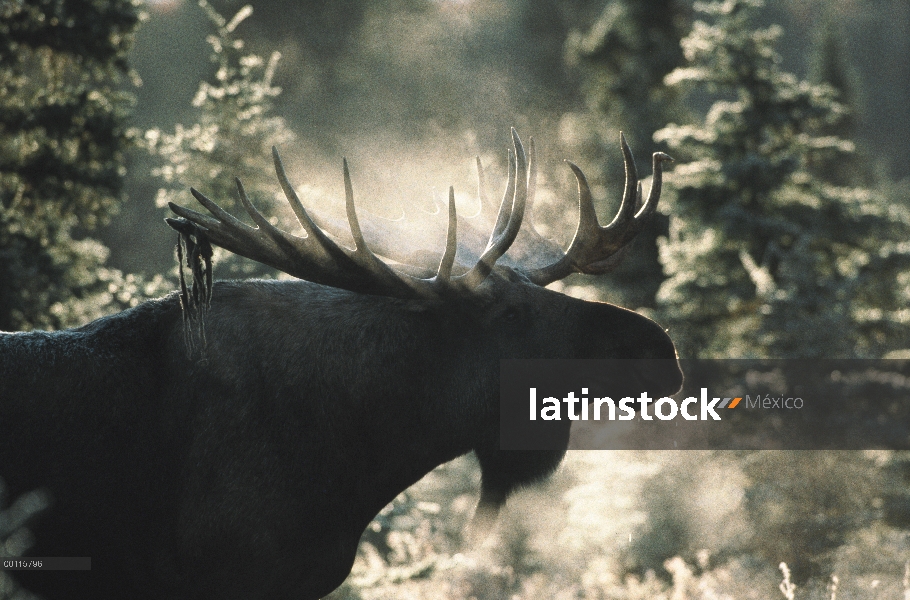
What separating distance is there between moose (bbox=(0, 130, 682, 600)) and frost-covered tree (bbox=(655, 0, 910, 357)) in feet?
21.7

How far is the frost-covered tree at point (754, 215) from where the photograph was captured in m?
9.62

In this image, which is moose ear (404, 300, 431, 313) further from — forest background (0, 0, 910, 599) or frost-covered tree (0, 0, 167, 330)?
frost-covered tree (0, 0, 167, 330)

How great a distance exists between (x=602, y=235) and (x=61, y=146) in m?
4.66

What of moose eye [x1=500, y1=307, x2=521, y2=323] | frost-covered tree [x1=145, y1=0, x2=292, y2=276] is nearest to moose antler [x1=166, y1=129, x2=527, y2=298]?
moose eye [x1=500, y1=307, x2=521, y2=323]

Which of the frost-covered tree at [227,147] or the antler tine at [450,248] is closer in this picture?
the antler tine at [450,248]

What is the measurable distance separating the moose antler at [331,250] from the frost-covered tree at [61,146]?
358cm

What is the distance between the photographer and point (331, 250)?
320 centimetres

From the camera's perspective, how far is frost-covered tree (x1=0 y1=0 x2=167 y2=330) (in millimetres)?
6570

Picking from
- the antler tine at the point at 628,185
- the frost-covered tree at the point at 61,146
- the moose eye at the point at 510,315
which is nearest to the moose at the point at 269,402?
the moose eye at the point at 510,315

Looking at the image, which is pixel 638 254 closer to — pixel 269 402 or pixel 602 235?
pixel 602 235

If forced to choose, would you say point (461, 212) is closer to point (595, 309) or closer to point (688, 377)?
point (595, 309)

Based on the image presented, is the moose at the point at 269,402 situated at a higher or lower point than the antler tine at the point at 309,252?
lower

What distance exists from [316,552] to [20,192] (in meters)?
4.80

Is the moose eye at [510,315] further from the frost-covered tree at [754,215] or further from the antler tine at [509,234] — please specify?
the frost-covered tree at [754,215]
